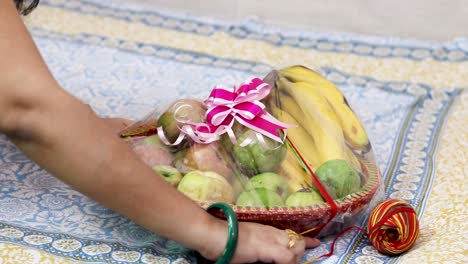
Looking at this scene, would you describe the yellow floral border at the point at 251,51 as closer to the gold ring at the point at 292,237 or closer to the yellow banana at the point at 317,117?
the yellow banana at the point at 317,117

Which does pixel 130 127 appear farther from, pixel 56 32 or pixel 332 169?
pixel 56 32

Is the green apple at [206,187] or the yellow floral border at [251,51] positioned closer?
the green apple at [206,187]

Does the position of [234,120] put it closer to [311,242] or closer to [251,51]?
[311,242]

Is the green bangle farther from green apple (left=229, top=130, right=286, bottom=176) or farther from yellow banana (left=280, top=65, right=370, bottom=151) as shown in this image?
yellow banana (left=280, top=65, right=370, bottom=151)

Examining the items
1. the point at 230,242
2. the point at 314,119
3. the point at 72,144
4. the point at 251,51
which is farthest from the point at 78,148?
the point at 251,51

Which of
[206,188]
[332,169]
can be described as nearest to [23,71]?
[206,188]

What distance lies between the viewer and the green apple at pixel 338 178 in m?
1.24

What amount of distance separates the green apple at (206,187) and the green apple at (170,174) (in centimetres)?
2

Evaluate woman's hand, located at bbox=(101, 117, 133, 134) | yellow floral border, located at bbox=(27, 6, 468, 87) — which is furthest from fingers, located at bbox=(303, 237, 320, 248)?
yellow floral border, located at bbox=(27, 6, 468, 87)

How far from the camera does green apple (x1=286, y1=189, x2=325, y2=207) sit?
1.21m

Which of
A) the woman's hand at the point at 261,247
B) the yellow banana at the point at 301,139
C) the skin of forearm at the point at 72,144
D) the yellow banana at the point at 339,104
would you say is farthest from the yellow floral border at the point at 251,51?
the skin of forearm at the point at 72,144

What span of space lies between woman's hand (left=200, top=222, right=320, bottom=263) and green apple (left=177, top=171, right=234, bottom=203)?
0.27 ft

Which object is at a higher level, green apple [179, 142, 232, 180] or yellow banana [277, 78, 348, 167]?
yellow banana [277, 78, 348, 167]

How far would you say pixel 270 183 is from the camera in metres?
1.23
